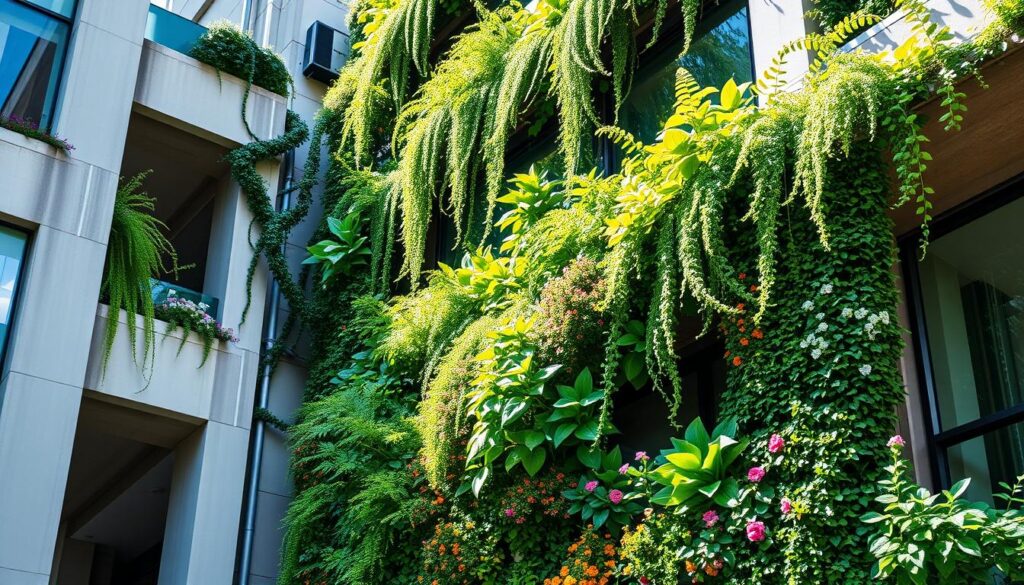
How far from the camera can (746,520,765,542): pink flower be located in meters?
5.79

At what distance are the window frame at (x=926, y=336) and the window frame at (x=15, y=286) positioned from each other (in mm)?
6619

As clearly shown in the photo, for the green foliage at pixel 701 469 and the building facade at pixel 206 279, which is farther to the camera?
the building facade at pixel 206 279

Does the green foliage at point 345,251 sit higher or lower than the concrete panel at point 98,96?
lower

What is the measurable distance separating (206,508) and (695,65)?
17.5 feet

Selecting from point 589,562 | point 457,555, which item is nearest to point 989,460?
point 589,562

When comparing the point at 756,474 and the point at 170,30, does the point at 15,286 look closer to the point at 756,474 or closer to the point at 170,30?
the point at 170,30

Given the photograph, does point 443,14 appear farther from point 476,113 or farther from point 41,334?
point 41,334

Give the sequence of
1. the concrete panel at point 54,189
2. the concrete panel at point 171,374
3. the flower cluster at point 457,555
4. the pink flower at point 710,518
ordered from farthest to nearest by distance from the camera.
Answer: the concrete panel at point 171,374
the concrete panel at point 54,189
the flower cluster at point 457,555
the pink flower at point 710,518

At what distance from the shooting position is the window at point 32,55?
367 inches

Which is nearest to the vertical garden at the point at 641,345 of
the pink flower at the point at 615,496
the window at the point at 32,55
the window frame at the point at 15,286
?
the pink flower at the point at 615,496

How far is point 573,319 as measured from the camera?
23.6ft

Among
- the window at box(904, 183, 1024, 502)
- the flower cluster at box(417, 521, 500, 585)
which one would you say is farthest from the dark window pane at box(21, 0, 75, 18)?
the window at box(904, 183, 1024, 502)

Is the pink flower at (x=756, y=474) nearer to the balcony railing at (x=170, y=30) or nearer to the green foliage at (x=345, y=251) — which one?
the green foliage at (x=345, y=251)

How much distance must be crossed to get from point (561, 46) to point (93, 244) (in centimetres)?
417
